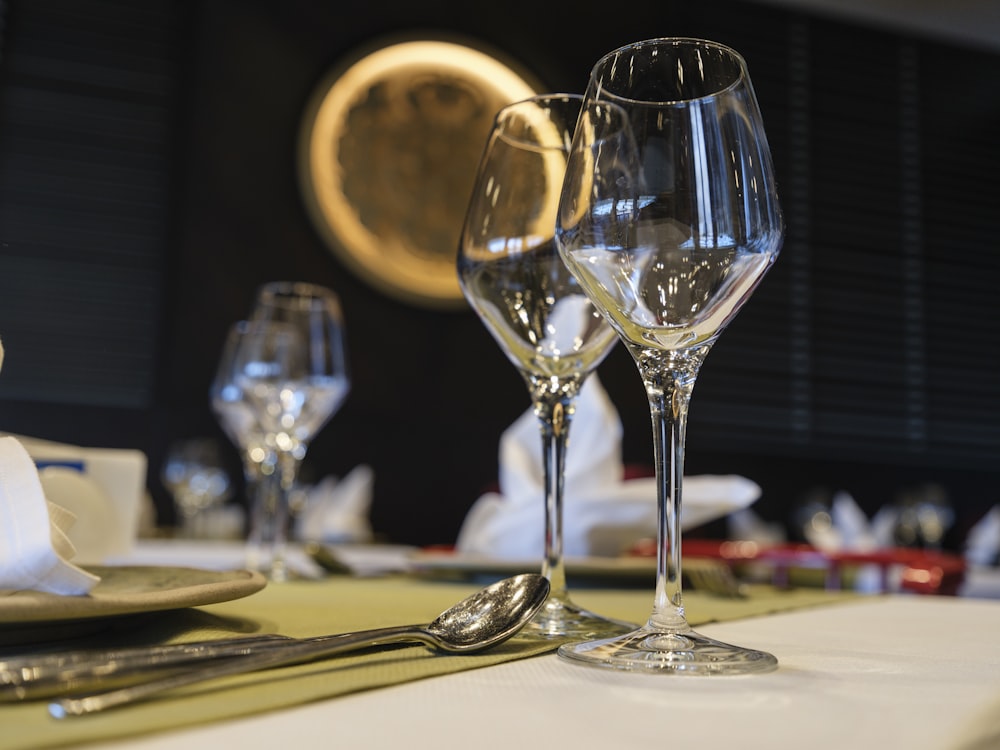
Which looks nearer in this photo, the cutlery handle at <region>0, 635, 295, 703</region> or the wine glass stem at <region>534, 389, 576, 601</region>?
the cutlery handle at <region>0, 635, 295, 703</region>

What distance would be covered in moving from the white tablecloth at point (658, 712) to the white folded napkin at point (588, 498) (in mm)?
431

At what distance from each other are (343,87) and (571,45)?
1053mm

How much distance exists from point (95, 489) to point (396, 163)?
329 cm

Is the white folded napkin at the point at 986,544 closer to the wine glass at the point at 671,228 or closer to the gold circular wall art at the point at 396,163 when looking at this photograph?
the gold circular wall art at the point at 396,163

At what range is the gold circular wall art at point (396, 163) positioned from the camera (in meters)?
3.82

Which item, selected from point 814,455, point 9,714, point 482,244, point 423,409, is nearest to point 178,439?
point 423,409

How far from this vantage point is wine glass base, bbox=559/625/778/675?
1.12 feet

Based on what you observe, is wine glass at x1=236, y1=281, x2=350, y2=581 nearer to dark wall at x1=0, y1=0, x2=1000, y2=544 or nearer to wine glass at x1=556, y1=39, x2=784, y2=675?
wine glass at x1=556, y1=39, x2=784, y2=675

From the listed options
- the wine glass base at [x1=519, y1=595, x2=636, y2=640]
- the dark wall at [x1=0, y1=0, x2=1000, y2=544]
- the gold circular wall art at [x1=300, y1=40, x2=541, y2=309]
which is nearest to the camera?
the wine glass base at [x1=519, y1=595, x2=636, y2=640]

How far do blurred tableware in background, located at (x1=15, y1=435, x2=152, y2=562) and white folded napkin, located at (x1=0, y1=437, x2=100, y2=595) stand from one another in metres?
0.32

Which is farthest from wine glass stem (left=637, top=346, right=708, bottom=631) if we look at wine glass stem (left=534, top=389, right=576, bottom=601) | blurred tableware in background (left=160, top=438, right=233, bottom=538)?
blurred tableware in background (left=160, top=438, right=233, bottom=538)

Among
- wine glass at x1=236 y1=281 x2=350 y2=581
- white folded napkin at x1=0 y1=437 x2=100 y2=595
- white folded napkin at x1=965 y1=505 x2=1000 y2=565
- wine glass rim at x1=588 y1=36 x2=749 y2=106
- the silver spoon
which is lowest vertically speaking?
white folded napkin at x1=965 y1=505 x2=1000 y2=565

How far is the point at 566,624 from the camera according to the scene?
1.53 ft

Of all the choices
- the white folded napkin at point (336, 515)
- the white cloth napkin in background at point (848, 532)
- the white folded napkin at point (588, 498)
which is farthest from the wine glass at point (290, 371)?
the white cloth napkin in background at point (848, 532)
